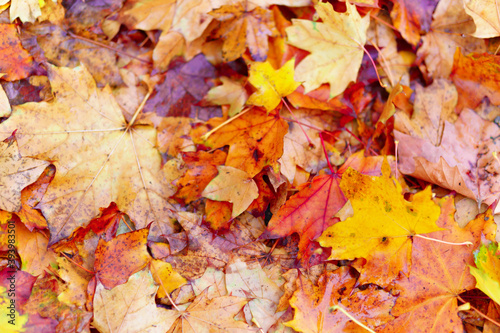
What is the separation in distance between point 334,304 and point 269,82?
1117 millimetres

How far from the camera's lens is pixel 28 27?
1.68m

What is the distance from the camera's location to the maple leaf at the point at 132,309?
1377 mm

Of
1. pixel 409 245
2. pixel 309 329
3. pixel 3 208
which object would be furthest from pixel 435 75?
pixel 3 208

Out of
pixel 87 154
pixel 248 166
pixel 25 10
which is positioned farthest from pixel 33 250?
pixel 25 10

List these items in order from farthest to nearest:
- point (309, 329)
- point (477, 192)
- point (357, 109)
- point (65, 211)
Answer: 1. point (357, 109)
2. point (477, 192)
3. point (65, 211)
4. point (309, 329)

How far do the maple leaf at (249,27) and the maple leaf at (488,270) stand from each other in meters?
1.40

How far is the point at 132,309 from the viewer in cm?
140

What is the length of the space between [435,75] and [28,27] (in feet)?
7.44

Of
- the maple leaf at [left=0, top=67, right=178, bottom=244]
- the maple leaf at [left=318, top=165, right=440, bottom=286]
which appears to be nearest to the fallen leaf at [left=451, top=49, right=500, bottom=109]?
the maple leaf at [left=318, top=165, right=440, bottom=286]

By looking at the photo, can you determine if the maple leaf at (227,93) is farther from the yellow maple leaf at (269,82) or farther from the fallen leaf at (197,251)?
the fallen leaf at (197,251)

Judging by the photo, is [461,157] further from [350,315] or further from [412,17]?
[350,315]

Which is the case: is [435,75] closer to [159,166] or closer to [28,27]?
[159,166]

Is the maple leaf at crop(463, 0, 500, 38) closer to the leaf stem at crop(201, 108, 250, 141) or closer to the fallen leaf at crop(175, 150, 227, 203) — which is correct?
the leaf stem at crop(201, 108, 250, 141)

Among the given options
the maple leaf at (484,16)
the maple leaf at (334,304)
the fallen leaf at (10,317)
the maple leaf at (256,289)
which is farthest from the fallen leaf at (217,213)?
the maple leaf at (484,16)
